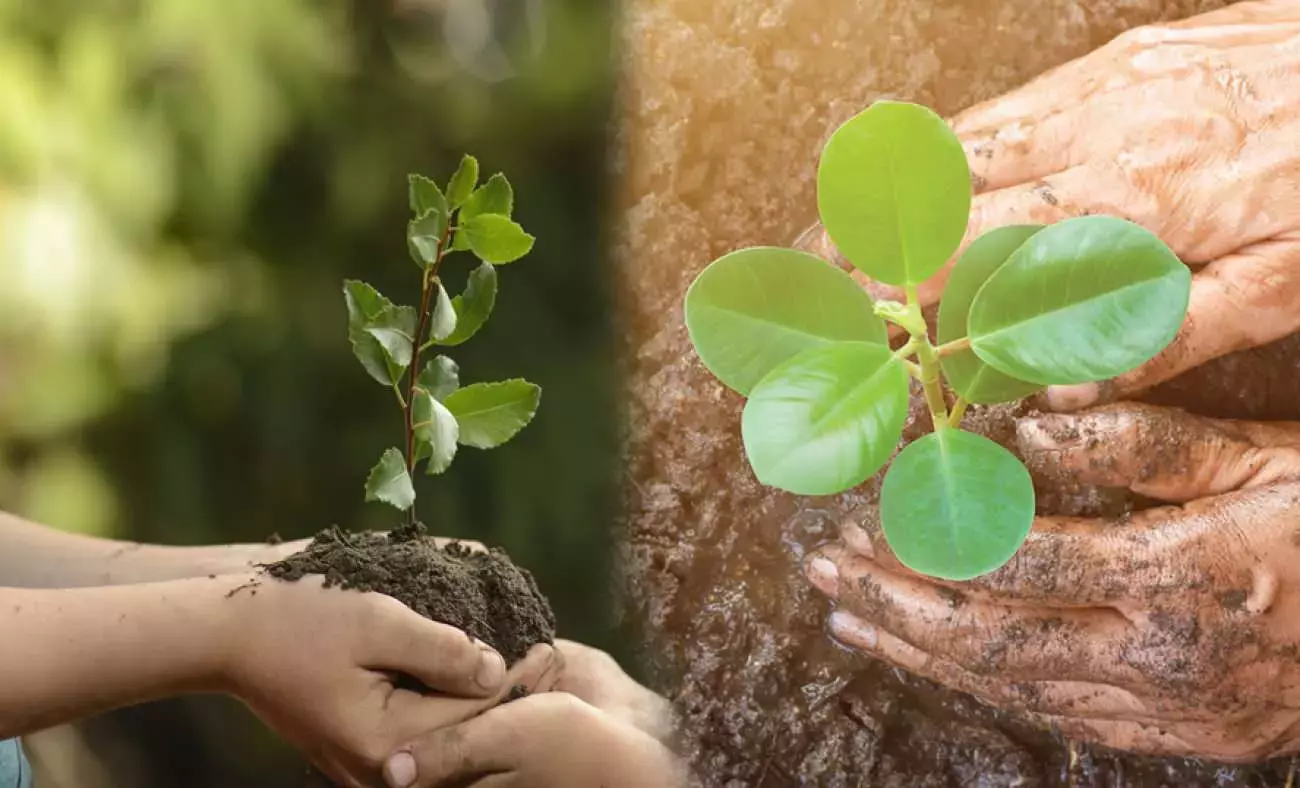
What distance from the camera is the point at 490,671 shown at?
Result: 570 millimetres

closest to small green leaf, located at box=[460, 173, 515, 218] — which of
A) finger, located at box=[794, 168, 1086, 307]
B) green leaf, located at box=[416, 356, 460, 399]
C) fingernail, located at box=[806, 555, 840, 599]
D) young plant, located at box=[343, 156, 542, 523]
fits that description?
young plant, located at box=[343, 156, 542, 523]

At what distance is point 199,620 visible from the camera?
0.55m

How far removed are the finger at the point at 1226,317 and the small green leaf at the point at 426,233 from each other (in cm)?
41

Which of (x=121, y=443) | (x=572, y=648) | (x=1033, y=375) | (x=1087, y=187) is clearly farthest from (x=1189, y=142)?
(x=121, y=443)

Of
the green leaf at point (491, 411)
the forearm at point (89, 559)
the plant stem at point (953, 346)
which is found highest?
the plant stem at point (953, 346)

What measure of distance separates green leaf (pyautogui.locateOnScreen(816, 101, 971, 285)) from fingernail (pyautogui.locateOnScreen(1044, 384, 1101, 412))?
142 millimetres

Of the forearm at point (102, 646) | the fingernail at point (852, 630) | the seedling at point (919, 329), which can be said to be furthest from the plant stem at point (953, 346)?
the forearm at point (102, 646)

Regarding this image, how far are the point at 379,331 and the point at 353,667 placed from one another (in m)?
0.21

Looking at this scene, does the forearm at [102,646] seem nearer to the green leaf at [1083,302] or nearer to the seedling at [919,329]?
the seedling at [919,329]

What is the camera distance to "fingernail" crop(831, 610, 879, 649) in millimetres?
694

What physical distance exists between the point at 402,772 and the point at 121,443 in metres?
0.33

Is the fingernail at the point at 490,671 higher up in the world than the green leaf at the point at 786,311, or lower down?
lower down

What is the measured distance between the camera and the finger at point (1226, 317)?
Result: 0.61 metres

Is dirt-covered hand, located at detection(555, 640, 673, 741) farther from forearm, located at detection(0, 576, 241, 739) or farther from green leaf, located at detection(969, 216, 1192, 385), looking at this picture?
green leaf, located at detection(969, 216, 1192, 385)
